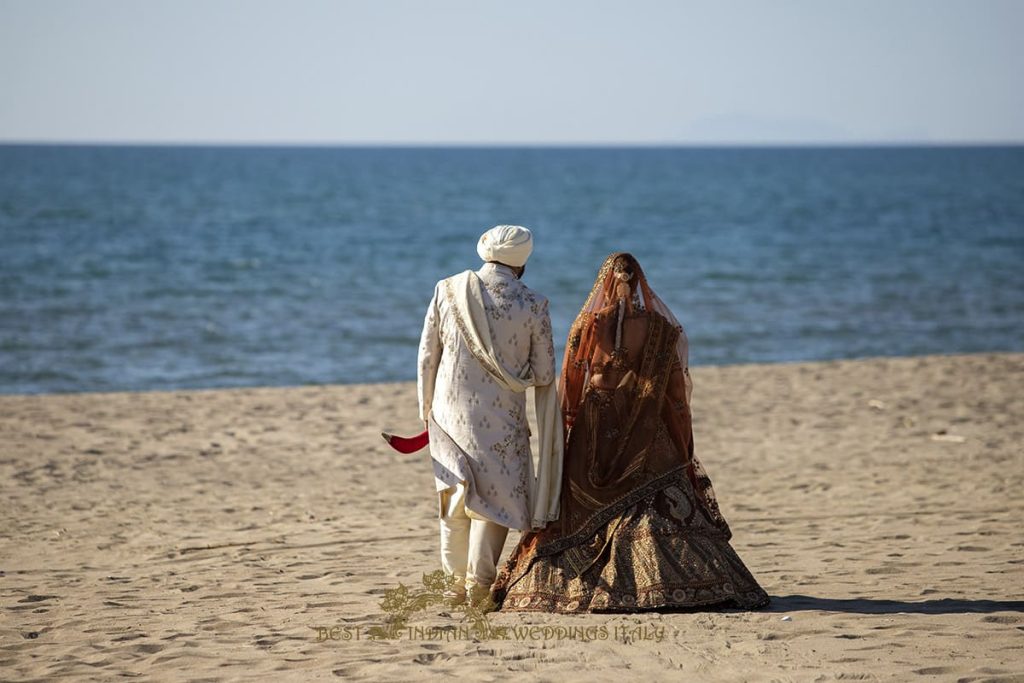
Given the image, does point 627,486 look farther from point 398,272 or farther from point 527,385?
point 398,272

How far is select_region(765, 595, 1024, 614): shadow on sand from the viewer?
17.9 ft

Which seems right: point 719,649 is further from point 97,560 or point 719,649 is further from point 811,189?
point 811,189

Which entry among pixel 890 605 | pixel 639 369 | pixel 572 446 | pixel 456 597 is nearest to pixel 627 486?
pixel 572 446

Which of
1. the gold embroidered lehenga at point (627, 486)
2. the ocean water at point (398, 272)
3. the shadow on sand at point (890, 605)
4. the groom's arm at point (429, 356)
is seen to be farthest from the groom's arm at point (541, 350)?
the ocean water at point (398, 272)

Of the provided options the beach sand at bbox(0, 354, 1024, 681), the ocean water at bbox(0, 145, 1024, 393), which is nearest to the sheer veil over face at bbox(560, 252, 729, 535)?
the beach sand at bbox(0, 354, 1024, 681)

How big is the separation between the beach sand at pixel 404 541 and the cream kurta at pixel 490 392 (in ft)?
1.84

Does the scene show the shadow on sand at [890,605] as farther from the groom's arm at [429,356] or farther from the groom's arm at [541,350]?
the groom's arm at [429,356]

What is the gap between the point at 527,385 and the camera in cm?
537

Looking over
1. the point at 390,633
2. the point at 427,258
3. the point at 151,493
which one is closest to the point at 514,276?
the point at 390,633

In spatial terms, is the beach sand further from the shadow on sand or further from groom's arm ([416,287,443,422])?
groom's arm ([416,287,443,422])

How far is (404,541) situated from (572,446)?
1987mm

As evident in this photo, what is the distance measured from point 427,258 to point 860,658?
2817 centimetres

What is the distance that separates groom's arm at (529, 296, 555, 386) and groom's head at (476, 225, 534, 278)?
214 mm

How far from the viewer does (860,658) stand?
4707mm
